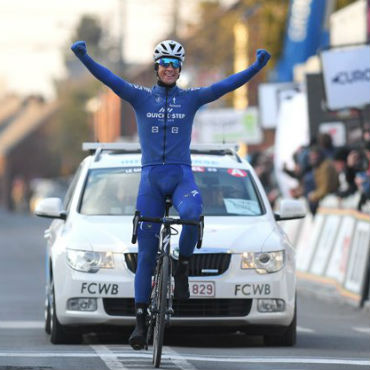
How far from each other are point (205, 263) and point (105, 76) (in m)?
2.17

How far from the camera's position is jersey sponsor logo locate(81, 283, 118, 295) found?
1243cm

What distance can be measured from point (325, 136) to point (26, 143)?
12119 centimetres

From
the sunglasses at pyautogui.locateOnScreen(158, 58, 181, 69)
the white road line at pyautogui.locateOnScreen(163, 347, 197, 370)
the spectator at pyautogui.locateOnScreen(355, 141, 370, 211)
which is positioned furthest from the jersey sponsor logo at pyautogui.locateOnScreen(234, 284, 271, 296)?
the spectator at pyautogui.locateOnScreen(355, 141, 370, 211)

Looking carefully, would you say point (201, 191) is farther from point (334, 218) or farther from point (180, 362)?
point (334, 218)

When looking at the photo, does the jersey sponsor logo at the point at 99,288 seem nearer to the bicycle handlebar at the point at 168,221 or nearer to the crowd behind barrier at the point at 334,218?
the bicycle handlebar at the point at 168,221

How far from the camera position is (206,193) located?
44.3 feet

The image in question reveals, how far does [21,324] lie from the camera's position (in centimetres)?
1488

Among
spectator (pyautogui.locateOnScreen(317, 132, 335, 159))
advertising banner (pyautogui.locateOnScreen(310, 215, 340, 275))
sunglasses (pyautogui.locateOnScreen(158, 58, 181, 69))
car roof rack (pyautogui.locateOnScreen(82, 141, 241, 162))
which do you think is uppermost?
sunglasses (pyautogui.locateOnScreen(158, 58, 181, 69))

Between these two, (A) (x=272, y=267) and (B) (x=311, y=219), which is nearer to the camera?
(A) (x=272, y=267)

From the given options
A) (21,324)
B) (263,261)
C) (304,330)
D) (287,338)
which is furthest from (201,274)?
(21,324)

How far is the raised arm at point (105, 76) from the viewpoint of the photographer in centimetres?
1087

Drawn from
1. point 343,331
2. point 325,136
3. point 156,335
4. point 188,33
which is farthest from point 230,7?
point 156,335

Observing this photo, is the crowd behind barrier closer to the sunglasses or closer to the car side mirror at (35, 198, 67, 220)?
the car side mirror at (35, 198, 67, 220)

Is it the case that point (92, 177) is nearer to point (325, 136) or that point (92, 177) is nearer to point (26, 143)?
point (325, 136)
